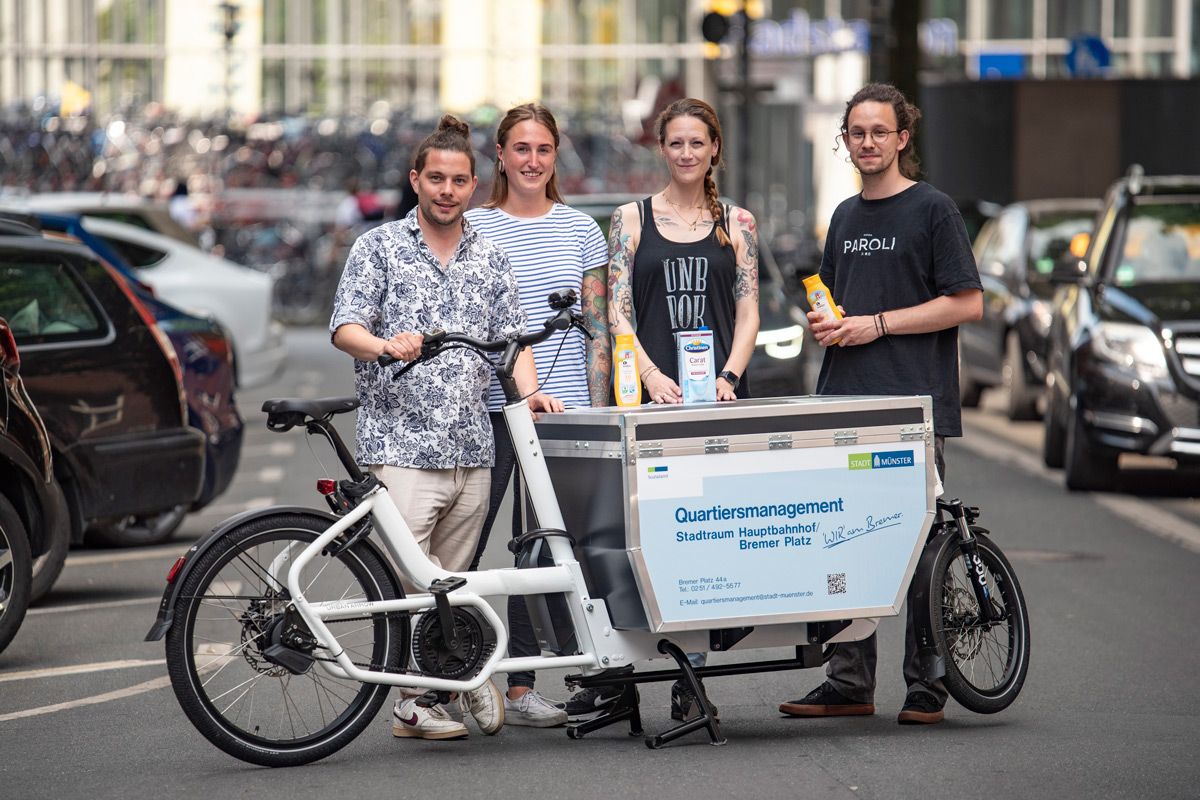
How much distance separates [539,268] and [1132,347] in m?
6.05

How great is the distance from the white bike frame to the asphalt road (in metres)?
0.29

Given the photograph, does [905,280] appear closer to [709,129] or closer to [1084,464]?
[709,129]

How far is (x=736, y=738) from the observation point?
5.63m

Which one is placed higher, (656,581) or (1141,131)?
(1141,131)

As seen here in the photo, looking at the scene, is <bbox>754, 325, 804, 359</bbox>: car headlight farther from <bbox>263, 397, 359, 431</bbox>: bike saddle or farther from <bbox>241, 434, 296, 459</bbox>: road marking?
<bbox>263, 397, 359, 431</bbox>: bike saddle

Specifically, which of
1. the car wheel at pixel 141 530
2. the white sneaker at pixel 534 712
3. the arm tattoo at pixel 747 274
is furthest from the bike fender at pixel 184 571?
the car wheel at pixel 141 530

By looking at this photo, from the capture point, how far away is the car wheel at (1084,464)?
36.9ft

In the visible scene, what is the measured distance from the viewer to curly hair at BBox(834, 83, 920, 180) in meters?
5.86

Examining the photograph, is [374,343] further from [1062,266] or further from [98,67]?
Result: [98,67]

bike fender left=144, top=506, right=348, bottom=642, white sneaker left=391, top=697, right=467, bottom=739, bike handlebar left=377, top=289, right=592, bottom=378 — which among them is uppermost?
bike handlebar left=377, top=289, right=592, bottom=378

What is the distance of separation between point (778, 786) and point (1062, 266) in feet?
24.0

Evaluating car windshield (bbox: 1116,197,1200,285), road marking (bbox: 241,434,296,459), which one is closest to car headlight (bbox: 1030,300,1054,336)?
car windshield (bbox: 1116,197,1200,285)

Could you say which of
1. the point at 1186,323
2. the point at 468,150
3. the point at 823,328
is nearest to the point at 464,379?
the point at 468,150

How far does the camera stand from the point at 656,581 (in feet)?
17.3
